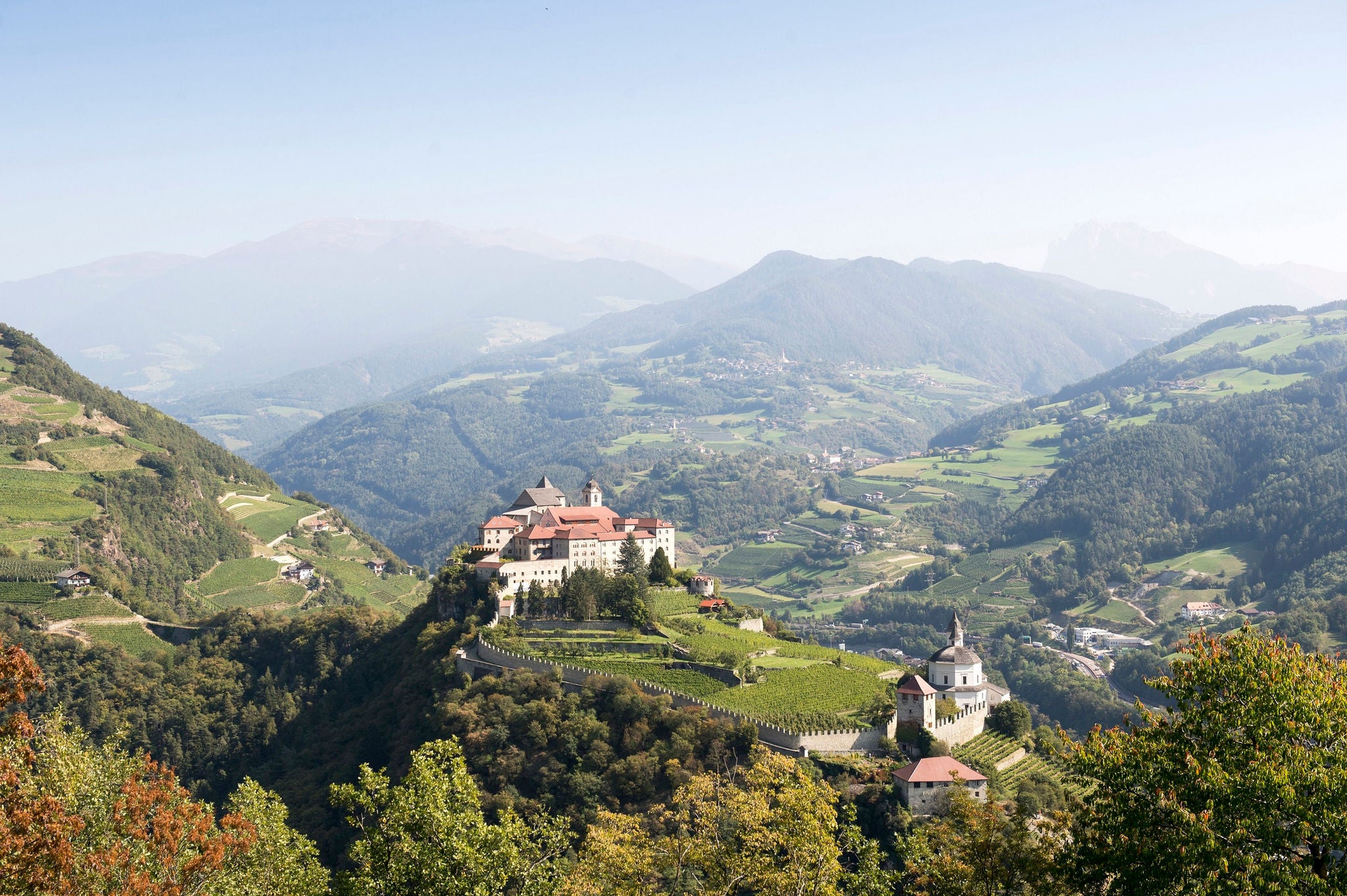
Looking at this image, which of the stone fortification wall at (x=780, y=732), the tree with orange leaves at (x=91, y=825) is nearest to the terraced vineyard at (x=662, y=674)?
the stone fortification wall at (x=780, y=732)

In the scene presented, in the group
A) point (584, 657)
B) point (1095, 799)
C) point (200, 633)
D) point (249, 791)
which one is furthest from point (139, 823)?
point (200, 633)

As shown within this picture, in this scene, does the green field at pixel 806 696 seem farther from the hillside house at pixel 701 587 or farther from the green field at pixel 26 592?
the green field at pixel 26 592

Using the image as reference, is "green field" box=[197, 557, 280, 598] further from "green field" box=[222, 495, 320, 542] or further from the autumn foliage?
the autumn foliage

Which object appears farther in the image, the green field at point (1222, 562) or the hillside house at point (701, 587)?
the green field at point (1222, 562)

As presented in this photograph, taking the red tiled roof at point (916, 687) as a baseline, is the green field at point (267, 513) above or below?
below

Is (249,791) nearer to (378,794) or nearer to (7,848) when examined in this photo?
(378,794)
